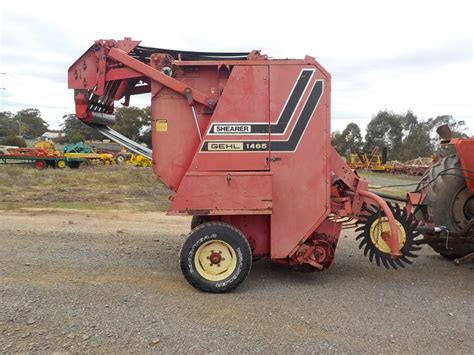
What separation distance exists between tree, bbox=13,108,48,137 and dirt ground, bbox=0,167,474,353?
100 meters

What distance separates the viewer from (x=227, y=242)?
16.0 ft

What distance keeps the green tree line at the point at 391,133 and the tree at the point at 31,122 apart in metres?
70.8

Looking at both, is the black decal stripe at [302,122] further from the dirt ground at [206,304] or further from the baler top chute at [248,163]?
the dirt ground at [206,304]

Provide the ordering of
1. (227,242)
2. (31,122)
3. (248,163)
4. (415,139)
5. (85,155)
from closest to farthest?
(227,242), (248,163), (85,155), (415,139), (31,122)

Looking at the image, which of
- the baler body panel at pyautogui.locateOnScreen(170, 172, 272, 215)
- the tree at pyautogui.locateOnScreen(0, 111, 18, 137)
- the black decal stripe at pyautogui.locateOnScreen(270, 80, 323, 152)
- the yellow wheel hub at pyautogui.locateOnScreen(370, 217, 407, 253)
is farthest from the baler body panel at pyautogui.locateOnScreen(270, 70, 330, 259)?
the tree at pyautogui.locateOnScreen(0, 111, 18, 137)

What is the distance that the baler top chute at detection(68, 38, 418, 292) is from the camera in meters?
4.92

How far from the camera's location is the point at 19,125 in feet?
295

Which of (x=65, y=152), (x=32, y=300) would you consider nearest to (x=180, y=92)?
(x=32, y=300)

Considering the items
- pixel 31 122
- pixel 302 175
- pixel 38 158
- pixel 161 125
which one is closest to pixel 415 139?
pixel 38 158

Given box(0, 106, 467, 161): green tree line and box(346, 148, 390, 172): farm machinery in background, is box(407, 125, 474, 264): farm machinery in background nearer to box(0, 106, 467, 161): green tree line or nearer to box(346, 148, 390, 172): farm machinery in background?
box(346, 148, 390, 172): farm machinery in background

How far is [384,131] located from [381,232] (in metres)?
57.6

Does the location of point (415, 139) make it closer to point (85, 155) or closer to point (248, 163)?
point (85, 155)

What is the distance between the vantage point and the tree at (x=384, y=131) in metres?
58.0

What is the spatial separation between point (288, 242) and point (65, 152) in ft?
102
